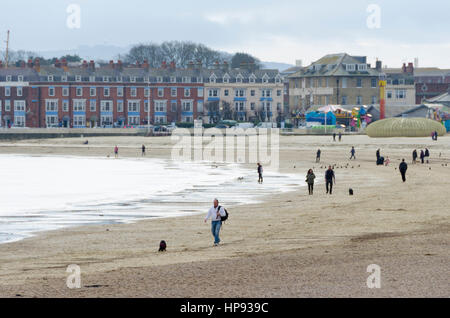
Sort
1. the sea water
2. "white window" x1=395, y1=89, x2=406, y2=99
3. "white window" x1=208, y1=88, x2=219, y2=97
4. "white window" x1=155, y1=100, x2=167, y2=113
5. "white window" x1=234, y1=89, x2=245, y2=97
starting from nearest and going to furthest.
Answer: the sea water
"white window" x1=155, y1=100, x2=167, y2=113
"white window" x1=208, y1=88, x2=219, y2=97
"white window" x1=234, y1=89, x2=245, y2=97
"white window" x1=395, y1=89, x2=406, y2=99

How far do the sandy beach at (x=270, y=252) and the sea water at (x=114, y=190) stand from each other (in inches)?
99.3

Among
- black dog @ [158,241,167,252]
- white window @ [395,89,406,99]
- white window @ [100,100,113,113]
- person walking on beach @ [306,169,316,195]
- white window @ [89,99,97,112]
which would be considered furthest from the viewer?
white window @ [395,89,406,99]

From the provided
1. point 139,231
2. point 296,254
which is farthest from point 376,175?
point 296,254

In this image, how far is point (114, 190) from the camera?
4994 centimetres

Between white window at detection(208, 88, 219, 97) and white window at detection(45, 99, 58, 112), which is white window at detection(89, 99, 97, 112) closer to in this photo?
white window at detection(45, 99, 58, 112)

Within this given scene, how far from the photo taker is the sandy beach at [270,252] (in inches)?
723

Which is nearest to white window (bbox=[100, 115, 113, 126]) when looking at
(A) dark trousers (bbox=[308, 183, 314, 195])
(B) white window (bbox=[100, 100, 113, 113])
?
(B) white window (bbox=[100, 100, 113, 113])

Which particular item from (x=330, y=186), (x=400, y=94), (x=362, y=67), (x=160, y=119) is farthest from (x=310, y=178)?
(x=400, y=94)

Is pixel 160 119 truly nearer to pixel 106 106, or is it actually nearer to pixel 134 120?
pixel 134 120

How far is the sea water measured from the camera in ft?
120

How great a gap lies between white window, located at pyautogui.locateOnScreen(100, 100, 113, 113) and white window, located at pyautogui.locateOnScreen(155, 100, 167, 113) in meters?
7.55

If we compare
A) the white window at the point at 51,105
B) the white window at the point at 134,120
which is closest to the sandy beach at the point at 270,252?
the white window at the point at 134,120

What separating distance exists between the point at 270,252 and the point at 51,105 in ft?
380

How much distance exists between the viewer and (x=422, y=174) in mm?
54906
